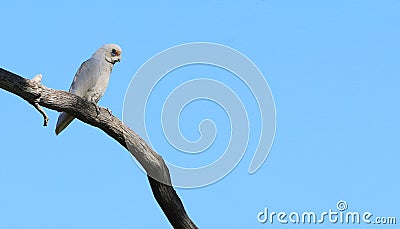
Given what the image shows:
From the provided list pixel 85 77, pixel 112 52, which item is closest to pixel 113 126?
pixel 85 77

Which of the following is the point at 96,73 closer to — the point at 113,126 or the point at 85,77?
the point at 85,77

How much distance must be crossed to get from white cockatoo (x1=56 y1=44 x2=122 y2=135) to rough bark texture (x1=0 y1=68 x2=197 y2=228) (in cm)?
138

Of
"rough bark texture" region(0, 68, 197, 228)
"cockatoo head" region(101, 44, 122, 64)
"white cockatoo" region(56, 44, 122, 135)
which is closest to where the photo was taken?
"rough bark texture" region(0, 68, 197, 228)

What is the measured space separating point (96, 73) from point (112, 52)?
0.41 meters

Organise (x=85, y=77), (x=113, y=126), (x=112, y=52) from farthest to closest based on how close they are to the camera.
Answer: (x=112, y=52) → (x=85, y=77) → (x=113, y=126)

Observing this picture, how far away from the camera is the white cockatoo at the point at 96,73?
7.79 m

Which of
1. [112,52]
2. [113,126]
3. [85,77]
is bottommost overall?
[113,126]

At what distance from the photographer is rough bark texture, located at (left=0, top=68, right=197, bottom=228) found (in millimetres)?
5871

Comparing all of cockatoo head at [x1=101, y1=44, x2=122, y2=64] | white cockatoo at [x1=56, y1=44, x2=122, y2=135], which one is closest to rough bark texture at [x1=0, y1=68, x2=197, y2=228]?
white cockatoo at [x1=56, y1=44, x2=122, y2=135]

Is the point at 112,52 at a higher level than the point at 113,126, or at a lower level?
higher

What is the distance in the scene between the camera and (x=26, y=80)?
5.88 m

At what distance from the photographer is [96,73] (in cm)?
794

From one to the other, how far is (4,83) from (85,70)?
218 cm

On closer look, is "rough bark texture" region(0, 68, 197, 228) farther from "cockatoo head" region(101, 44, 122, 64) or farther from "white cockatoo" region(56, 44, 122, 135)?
"cockatoo head" region(101, 44, 122, 64)
